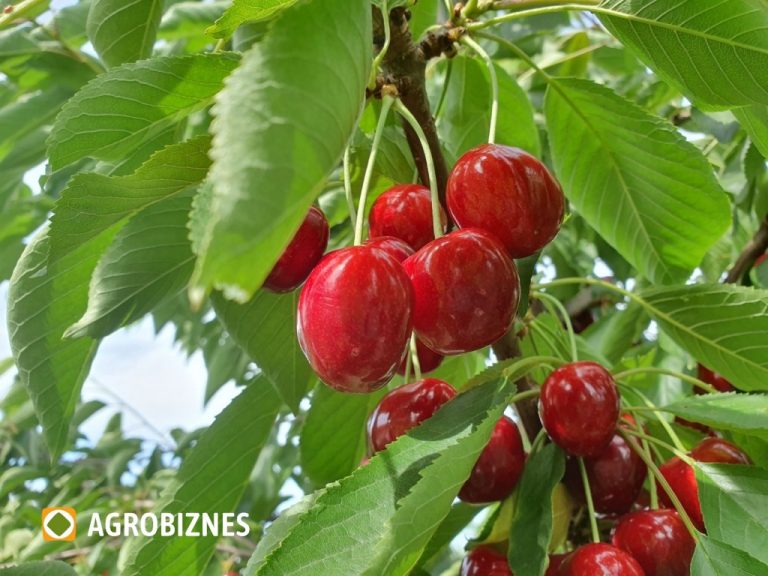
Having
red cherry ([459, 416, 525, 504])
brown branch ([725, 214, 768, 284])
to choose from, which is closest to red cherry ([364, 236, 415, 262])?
red cherry ([459, 416, 525, 504])

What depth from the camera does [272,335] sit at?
1.08m

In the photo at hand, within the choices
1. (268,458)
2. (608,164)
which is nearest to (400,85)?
(608,164)

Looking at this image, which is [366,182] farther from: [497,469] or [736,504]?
[736,504]

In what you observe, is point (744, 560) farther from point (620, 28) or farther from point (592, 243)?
point (592, 243)

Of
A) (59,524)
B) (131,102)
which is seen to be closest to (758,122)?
(131,102)

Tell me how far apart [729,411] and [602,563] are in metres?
0.21

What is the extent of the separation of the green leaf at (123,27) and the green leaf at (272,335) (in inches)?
12.9

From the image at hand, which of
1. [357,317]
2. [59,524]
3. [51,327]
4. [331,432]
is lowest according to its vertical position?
[59,524]

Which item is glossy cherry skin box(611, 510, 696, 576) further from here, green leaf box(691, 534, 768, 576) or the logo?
the logo

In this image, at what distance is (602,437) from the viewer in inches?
34.8

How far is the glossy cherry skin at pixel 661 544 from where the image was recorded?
0.82 meters

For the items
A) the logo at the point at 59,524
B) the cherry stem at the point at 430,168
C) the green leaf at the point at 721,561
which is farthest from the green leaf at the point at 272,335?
the logo at the point at 59,524

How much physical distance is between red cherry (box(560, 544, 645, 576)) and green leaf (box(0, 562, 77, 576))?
69cm

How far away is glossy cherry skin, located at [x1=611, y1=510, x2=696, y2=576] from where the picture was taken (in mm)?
816
